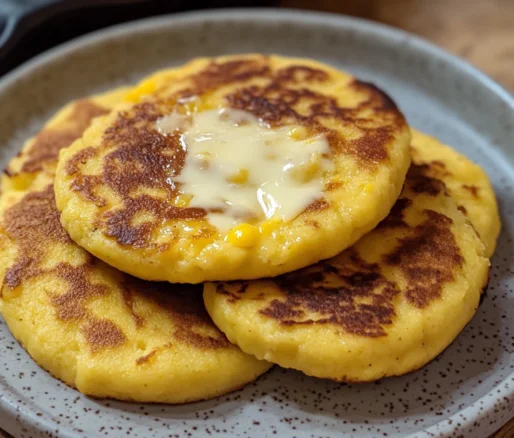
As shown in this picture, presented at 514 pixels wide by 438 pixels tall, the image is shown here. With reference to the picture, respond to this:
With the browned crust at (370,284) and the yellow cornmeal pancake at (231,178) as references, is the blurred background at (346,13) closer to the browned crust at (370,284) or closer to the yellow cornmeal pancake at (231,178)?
the yellow cornmeal pancake at (231,178)

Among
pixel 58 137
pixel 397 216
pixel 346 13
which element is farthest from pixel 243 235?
pixel 346 13

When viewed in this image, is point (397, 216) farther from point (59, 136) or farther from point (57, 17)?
point (57, 17)

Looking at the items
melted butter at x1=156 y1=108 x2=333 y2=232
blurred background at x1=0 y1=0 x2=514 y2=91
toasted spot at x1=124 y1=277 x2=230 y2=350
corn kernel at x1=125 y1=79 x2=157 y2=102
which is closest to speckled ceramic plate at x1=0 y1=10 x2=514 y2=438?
toasted spot at x1=124 y1=277 x2=230 y2=350

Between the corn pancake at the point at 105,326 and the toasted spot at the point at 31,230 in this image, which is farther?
the toasted spot at the point at 31,230

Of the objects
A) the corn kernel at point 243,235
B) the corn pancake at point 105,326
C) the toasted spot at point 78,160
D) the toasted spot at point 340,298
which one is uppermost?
the corn kernel at point 243,235

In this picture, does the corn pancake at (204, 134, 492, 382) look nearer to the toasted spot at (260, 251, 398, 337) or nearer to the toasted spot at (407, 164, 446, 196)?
the toasted spot at (260, 251, 398, 337)

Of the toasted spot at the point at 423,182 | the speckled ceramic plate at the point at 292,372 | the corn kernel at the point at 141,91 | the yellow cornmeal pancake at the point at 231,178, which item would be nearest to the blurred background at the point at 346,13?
the speckled ceramic plate at the point at 292,372

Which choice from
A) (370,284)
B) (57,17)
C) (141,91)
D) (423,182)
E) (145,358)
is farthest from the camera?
(57,17)
